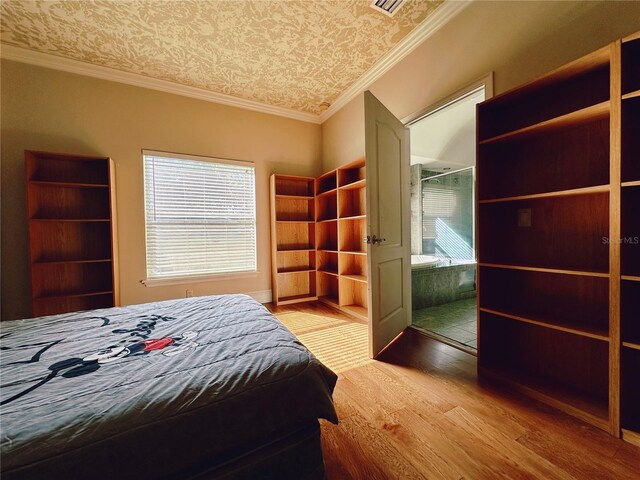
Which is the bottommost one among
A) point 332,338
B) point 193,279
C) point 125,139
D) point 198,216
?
point 332,338

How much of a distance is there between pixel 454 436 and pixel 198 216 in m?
3.48

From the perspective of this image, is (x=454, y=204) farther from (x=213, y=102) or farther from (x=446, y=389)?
(x=213, y=102)

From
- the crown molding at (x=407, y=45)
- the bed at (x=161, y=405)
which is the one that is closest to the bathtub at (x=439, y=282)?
the crown molding at (x=407, y=45)

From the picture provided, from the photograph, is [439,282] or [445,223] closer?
[439,282]

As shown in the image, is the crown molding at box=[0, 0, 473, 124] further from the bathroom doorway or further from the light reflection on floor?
the light reflection on floor

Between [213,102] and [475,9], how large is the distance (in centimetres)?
311

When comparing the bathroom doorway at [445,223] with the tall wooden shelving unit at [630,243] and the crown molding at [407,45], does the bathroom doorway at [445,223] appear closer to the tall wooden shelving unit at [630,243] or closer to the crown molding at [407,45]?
the crown molding at [407,45]

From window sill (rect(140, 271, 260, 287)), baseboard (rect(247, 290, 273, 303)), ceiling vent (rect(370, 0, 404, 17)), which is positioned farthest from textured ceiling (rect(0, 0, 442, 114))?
baseboard (rect(247, 290, 273, 303))

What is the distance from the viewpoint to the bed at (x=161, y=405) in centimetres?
69

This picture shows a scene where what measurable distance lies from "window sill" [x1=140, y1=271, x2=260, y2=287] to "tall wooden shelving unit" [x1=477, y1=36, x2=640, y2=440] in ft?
9.94

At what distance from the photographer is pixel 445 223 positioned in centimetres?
512

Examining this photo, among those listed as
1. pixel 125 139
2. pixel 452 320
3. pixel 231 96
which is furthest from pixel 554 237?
pixel 125 139

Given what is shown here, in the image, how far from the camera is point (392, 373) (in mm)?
1938

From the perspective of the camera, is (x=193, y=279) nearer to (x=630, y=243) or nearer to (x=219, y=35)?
(x=219, y=35)
